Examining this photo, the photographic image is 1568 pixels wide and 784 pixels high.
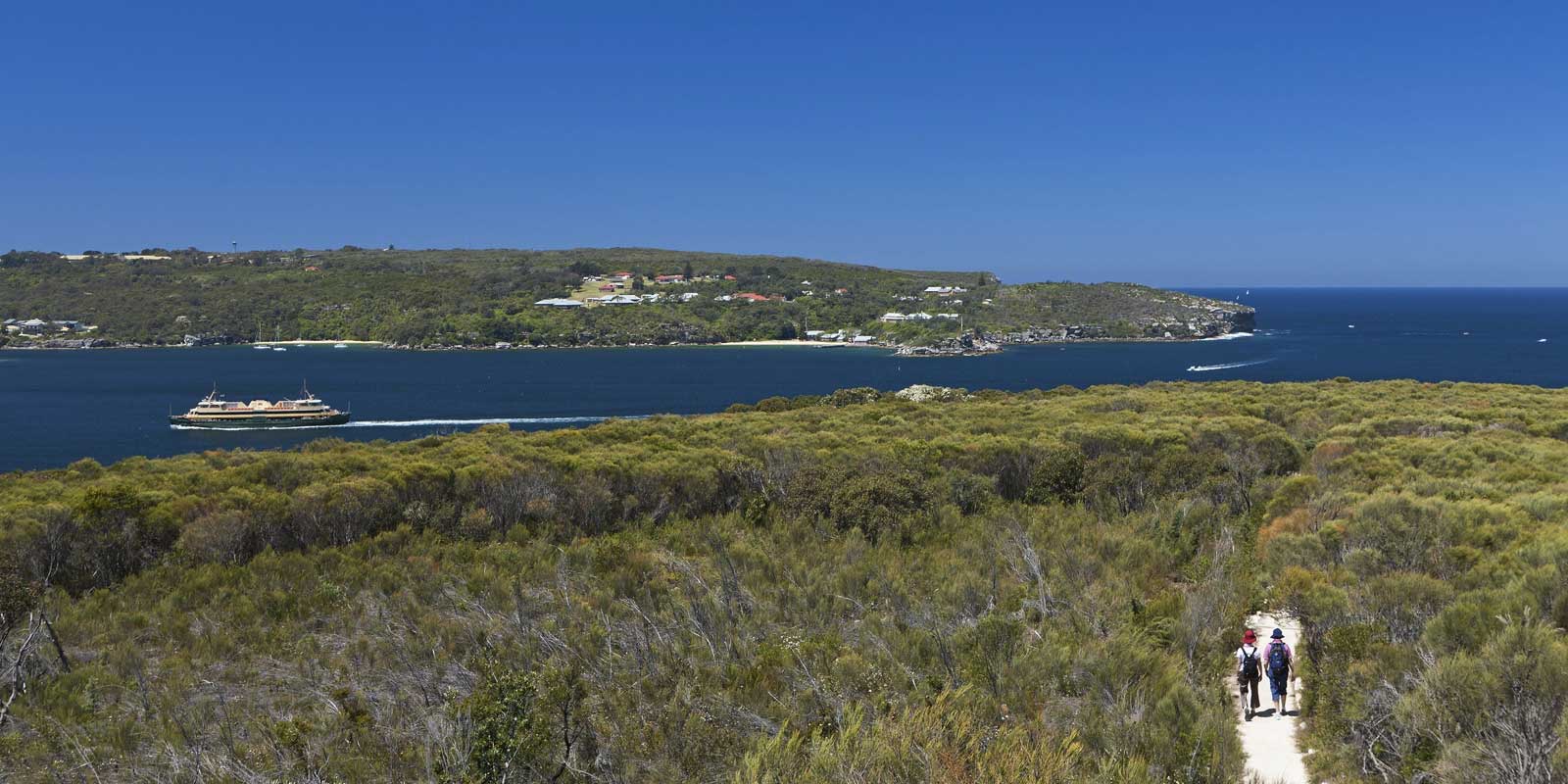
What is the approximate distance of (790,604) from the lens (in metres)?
13.4

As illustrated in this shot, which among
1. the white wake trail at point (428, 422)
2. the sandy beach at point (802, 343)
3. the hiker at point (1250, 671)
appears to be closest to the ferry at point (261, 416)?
the white wake trail at point (428, 422)

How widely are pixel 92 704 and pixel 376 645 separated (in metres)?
2.79

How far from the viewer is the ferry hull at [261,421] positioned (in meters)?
62.2

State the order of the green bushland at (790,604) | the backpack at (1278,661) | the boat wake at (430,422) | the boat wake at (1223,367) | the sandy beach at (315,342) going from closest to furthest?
A: 1. the green bushland at (790,604)
2. the backpack at (1278,661)
3. the boat wake at (430,422)
4. the boat wake at (1223,367)
5. the sandy beach at (315,342)

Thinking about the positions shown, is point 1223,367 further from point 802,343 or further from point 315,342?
point 315,342

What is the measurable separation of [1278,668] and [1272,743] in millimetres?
885

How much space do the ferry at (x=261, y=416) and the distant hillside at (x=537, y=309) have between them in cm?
7610

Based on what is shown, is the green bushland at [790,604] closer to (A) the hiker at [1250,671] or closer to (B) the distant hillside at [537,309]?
(A) the hiker at [1250,671]

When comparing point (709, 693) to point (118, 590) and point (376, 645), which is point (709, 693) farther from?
point (118, 590)

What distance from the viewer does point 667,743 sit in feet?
28.0

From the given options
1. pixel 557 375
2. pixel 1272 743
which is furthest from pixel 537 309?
pixel 1272 743

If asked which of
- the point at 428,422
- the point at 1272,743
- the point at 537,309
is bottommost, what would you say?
the point at 428,422

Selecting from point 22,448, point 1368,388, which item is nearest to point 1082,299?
point 1368,388

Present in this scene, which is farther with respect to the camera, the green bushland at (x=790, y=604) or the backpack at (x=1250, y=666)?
the backpack at (x=1250, y=666)
